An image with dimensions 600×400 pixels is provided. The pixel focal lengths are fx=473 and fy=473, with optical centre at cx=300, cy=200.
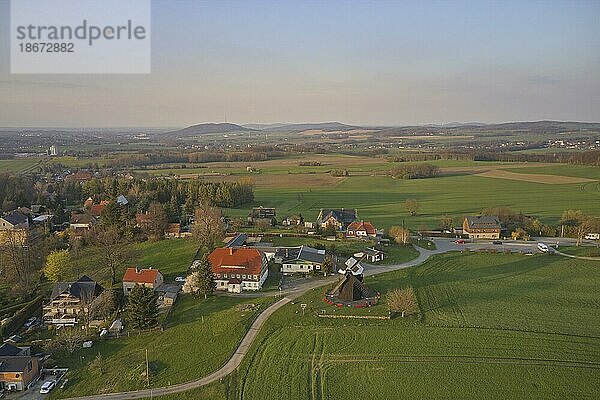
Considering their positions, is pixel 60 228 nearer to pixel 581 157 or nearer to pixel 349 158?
pixel 349 158

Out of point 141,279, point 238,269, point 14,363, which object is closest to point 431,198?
point 238,269

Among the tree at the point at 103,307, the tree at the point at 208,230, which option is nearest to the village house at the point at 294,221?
the tree at the point at 208,230

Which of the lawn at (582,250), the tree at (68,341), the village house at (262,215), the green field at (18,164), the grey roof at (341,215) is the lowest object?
the tree at (68,341)

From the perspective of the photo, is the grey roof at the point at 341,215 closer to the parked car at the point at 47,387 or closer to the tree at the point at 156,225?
the tree at the point at 156,225

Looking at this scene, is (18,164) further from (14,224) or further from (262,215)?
(262,215)

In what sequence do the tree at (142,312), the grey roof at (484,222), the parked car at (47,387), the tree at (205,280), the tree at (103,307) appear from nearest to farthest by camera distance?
the parked car at (47,387) → the tree at (142,312) → the tree at (103,307) → the tree at (205,280) → the grey roof at (484,222)

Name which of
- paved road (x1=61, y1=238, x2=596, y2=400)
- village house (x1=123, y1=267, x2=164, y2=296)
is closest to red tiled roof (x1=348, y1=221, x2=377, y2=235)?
paved road (x1=61, y1=238, x2=596, y2=400)
